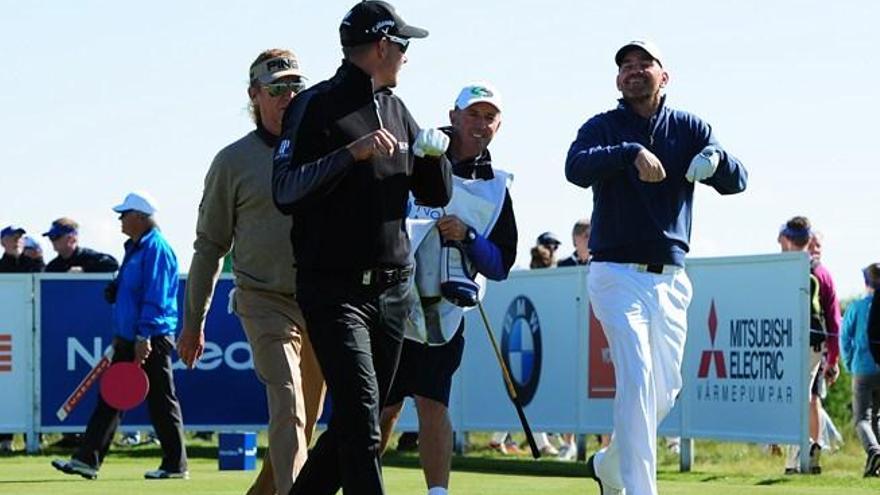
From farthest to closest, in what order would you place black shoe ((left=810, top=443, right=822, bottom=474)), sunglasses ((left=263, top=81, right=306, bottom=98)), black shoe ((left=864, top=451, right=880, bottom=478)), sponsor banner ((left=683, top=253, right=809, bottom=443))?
black shoe ((left=864, top=451, right=880, bottom=478)) → black shoe ((left=810, top=443, right=822, bottom=474)) → sponsor banner ((left=683, top=253, right=809, bottom=443)) → sunglasses ((left=263, top=81, right=306, bottom=98))

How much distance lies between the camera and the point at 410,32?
8.22 metres

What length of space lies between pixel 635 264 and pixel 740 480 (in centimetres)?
681

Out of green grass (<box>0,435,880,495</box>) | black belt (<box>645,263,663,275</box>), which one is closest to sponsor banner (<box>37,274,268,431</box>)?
green grass (<box>0,435,880,495</box>)

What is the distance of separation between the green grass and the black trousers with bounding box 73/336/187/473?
21cm

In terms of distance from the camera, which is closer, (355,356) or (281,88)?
(355,356)

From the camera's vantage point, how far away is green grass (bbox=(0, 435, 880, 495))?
48.9ft

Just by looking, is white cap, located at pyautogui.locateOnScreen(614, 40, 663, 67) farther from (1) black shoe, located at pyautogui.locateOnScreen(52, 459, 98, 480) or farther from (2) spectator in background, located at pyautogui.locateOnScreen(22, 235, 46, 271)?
(2) spectator in background, located at pyautogui.locateOnScreen(22, 235, 46, 271)

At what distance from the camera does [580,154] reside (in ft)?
34.1

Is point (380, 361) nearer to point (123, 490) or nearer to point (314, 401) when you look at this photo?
point (314, 401)

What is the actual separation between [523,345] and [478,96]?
34.1 feet

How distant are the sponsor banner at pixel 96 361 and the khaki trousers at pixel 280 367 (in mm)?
11532

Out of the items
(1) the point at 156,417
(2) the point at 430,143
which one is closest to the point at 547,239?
(1) the point at 156,417

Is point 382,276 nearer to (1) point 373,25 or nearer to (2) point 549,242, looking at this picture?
(1) point 373,25

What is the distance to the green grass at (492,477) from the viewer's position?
14.9 m
